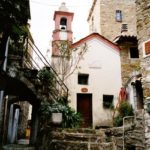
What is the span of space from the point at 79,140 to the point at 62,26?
11.6m

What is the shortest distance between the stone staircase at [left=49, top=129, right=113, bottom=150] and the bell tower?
8578mm

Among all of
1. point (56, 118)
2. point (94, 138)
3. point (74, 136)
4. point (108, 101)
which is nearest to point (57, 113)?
point (56, 118)

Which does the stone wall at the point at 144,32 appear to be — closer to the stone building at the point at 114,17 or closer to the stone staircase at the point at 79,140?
the stone staircase at the point at 79,140

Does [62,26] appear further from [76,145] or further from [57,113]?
[76,145]

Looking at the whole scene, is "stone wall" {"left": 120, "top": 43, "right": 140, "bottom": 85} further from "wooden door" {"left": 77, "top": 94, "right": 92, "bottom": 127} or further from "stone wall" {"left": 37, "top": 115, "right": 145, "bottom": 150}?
"stone wall" {"left": 37, "top": 115, "right": 145, "bottom": 150}

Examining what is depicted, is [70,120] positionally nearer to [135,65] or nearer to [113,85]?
[113,85]

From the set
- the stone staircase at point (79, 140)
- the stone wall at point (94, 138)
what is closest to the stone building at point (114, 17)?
the stone wall at point (94, 138)

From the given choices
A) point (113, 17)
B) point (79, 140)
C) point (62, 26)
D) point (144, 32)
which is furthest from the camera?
point (113, 17)

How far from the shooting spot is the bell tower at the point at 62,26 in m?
17.6

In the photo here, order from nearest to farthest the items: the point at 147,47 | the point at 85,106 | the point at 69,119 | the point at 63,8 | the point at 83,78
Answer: the point at 147,47
the point at 69,119
the point at 85,106
the point at 83,78
the point at 63,8

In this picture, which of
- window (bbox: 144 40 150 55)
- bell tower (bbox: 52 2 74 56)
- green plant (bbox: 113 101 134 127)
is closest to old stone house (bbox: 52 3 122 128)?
bell tower (bbox: 52 2 74 56)

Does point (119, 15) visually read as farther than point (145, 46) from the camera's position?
Yes

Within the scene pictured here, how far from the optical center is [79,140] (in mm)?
8773

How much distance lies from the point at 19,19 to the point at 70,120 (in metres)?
8.14
